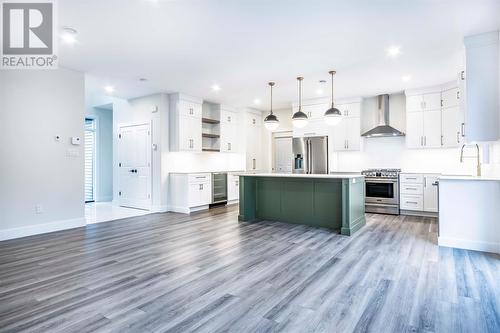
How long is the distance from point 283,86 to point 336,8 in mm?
3114

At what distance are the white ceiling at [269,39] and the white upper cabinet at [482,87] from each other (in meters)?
0.23

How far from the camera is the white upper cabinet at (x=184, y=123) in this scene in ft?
22.4

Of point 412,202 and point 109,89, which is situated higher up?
point 109,89

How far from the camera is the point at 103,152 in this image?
8.89 metres

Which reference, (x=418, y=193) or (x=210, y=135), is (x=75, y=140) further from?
(x=418, y=193)

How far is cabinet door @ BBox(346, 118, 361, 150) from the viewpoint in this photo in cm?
696

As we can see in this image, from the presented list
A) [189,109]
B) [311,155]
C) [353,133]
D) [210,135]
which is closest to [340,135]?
[353,133]

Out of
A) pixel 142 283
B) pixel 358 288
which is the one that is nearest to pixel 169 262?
pixel 142 283

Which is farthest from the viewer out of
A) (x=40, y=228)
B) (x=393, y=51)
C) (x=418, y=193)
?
(x=418, y=193)

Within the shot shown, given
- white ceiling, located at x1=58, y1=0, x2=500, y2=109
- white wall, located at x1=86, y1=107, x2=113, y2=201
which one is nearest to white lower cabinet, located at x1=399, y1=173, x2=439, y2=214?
white ceiling, located at x1=58, y1=0, x2=500, y2=109

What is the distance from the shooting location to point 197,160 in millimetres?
7793

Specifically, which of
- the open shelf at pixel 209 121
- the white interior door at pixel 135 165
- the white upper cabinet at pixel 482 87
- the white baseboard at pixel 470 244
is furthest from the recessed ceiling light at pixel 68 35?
the white baseboard at pixel 470 244

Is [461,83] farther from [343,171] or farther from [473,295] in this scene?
→ [343,171]

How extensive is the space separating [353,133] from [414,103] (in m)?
1.42
